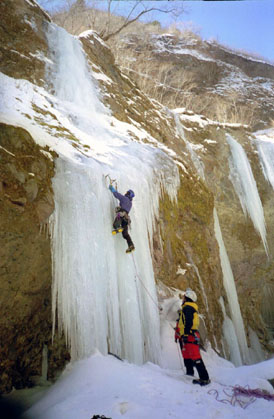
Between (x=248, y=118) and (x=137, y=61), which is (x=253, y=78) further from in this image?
(x=137, y=61)

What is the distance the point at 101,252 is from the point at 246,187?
816cm

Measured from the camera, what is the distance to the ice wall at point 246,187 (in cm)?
1046

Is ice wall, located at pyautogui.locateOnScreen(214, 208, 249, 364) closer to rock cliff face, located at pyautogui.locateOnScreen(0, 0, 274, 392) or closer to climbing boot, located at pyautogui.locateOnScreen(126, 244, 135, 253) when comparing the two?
rock cliff face, located at pyautogui.locateOnScreen(0, 0, 274, 392)

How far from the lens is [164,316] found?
5.57m

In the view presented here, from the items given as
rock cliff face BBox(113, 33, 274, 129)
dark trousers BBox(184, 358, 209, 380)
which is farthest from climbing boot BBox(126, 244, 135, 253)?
rock cliff face BBox(113, 33, 274, 129)

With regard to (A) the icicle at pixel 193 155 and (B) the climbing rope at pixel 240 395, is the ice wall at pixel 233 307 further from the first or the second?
(B) the climbing rope at pixel 240 395

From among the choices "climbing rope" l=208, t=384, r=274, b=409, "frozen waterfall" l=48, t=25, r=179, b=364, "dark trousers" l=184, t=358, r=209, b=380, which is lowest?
"climbing rope" l=208, t=384, r=274, b=409

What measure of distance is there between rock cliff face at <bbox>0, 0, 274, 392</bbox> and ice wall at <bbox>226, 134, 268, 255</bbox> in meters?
0.31

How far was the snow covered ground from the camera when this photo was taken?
2529 mm

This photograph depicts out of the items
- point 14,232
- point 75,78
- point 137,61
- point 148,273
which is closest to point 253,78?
point 137,61

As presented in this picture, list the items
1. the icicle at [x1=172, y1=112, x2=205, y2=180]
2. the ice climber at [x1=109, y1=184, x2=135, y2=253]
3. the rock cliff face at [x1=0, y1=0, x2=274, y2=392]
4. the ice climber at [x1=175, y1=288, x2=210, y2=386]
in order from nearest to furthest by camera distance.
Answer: the rock cliff face at [x1=0, y1=0, x2=274, y2=392] → the ice climber at [x1=175, y1=288, x2=210, y2=386] → the ice climber at [x1=109, y1=184, x2=135, y2=253] → the icicle at [x1=172, y1=112, x2=205, y2=180]

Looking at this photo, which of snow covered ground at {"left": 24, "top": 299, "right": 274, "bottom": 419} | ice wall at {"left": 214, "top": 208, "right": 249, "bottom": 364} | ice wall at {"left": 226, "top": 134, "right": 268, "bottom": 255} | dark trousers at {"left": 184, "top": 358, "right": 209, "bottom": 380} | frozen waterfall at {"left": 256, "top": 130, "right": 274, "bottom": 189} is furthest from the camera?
frozen waterfall at {"left": 256, "top": 130, "right": 274, "bottom": 189}

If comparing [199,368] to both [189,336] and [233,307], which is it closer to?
[189,336]

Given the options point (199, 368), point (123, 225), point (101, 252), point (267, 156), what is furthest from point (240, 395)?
point (267, 156)
